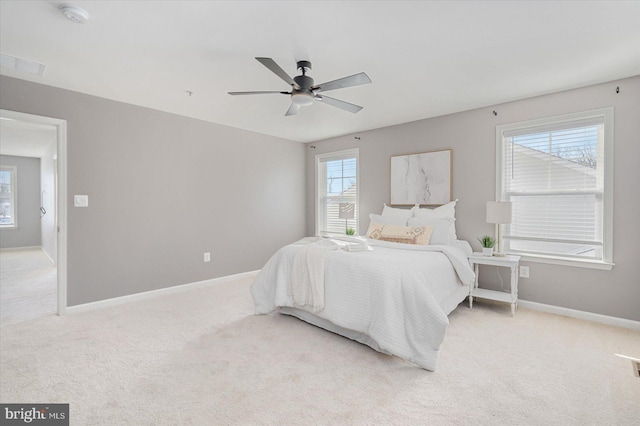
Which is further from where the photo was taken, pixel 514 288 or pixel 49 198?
pixel 49 198

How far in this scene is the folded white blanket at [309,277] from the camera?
109 inches

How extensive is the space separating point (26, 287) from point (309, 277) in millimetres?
4525

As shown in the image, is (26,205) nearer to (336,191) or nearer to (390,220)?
(336,191)

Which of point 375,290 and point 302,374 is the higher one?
point 375,290

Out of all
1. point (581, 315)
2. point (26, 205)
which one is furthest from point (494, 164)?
point (26, 205)

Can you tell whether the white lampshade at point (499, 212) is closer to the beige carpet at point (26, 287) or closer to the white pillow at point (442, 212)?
the white pillow at point (442, 212)

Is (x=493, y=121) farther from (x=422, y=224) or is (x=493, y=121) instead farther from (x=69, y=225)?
(x=69, y=225)

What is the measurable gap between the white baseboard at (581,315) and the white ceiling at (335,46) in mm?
2447

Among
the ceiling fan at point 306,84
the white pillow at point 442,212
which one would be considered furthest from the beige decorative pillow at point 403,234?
the ceiling fan at point 306,84

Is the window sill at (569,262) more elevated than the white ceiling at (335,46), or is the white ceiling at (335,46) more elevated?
the white ceiling at (335,46)

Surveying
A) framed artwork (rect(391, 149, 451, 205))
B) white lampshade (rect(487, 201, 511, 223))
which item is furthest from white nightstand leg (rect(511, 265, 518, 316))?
framed artwork (rect(391, 149, 451, 205))

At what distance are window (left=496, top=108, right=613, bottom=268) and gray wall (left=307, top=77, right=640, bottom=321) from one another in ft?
0.29

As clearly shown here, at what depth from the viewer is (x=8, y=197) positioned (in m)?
7.56

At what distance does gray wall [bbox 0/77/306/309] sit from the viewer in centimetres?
337
